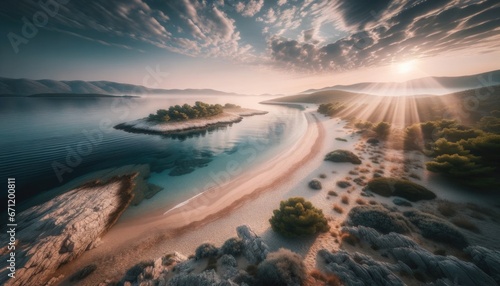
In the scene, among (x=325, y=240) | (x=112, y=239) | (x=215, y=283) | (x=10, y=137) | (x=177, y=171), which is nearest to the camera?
(x=215, y=283)

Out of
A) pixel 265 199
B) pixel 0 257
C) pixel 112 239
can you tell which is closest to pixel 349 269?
pixel 265 199

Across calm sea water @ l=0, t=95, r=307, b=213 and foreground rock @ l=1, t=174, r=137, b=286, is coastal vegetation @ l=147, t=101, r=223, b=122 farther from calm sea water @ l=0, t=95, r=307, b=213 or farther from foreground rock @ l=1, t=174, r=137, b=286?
foreground rock @ l=1, t=174, r=137, b=286

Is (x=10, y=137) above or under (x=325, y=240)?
above

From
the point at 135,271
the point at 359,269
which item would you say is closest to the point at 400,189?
the point at 359,269

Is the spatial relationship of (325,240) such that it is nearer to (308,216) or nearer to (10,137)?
(308,216)

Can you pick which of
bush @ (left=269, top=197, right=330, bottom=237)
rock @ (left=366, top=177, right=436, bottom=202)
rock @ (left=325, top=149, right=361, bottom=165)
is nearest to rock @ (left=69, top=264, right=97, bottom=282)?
bush @ (left=269, top=197, right=330, bottom=237)

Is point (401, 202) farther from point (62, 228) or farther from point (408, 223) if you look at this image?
point (62, 228)
